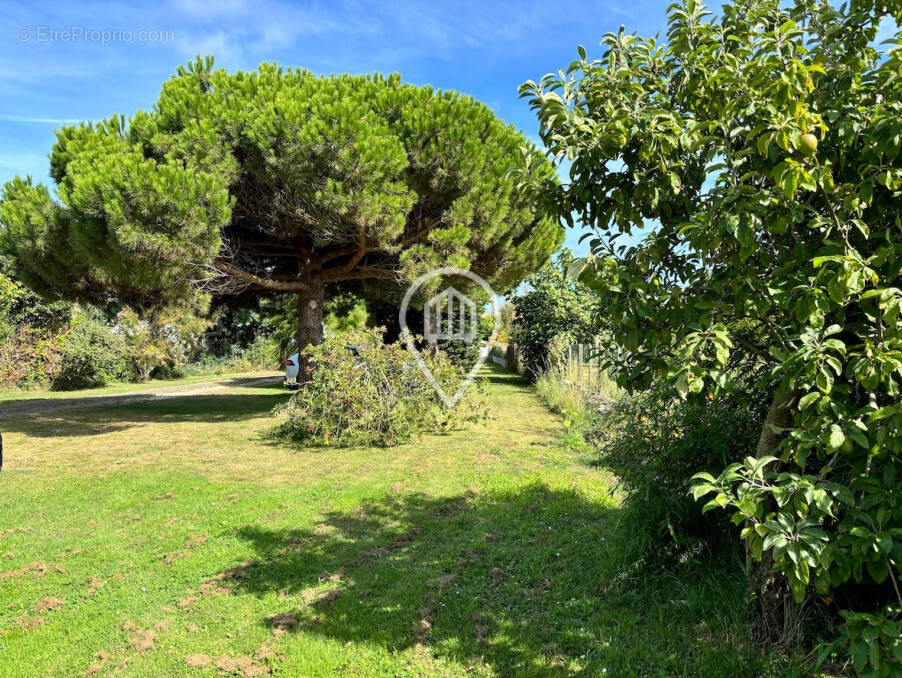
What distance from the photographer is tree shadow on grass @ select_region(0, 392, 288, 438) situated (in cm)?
991

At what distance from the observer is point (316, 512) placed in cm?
503

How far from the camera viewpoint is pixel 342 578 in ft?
12.1

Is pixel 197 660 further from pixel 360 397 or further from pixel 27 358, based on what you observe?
pixel 27 358

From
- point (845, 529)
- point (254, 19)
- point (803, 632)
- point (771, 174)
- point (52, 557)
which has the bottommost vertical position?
point (52, 557)

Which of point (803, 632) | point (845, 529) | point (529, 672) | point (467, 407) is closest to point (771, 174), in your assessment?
point (845, 529)

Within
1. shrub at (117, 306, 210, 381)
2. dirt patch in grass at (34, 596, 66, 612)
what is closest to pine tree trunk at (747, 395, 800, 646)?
dirt patch in grass at (34, 596, 66, 612)

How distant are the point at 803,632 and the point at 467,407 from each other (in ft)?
24.9

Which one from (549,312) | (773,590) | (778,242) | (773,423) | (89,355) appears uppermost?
(549,312)

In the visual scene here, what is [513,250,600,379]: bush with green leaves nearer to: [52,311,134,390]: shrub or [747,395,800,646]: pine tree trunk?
[747,395,800,646]: pine tree trunk

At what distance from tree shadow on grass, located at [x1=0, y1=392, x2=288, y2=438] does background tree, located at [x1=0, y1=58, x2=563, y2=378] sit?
2454 mm

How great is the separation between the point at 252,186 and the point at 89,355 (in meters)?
11.3

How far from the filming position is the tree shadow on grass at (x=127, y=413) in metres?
9.91

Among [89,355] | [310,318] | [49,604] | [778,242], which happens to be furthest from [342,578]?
[89,355]

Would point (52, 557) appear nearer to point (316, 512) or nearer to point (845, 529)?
point (316, 512)
